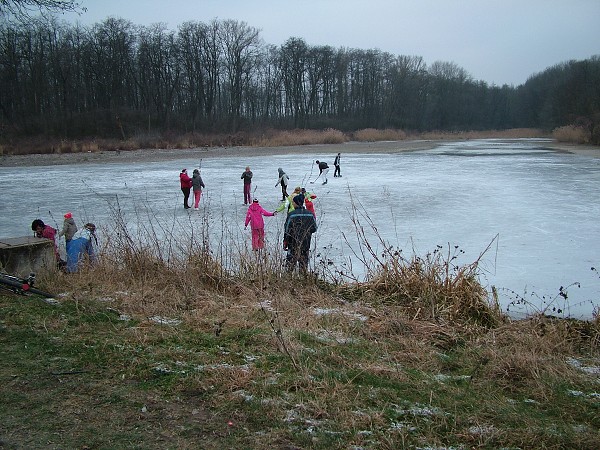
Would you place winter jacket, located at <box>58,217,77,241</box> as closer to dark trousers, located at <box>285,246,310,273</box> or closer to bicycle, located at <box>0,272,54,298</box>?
bicycle, located at <box>0,272,54,298</box>

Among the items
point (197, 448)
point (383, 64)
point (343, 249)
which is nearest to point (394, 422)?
point (197, 448)

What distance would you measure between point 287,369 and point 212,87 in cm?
7740

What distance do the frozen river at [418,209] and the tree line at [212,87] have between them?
29701mm

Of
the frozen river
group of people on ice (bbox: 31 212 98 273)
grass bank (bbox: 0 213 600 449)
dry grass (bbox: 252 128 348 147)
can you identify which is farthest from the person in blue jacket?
dry grass (bbox: 252 128 348 147)

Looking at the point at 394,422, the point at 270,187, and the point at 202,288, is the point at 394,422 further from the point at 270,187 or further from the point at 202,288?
the point at 270,187

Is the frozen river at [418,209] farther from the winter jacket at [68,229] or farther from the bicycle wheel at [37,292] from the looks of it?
the bicycle wheel at [37,292]

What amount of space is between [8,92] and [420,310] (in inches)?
2715

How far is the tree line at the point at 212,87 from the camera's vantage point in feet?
207

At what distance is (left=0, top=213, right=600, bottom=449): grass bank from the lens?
9.38 ft

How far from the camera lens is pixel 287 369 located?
3641 mm

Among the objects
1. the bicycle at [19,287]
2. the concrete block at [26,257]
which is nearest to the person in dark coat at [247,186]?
the concrete block at [26,257]

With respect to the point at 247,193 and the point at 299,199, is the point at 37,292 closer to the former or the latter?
the point at 299,199

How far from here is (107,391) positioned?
326 centimetres

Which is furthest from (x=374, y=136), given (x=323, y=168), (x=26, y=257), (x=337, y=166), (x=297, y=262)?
(x=26, y=257)
